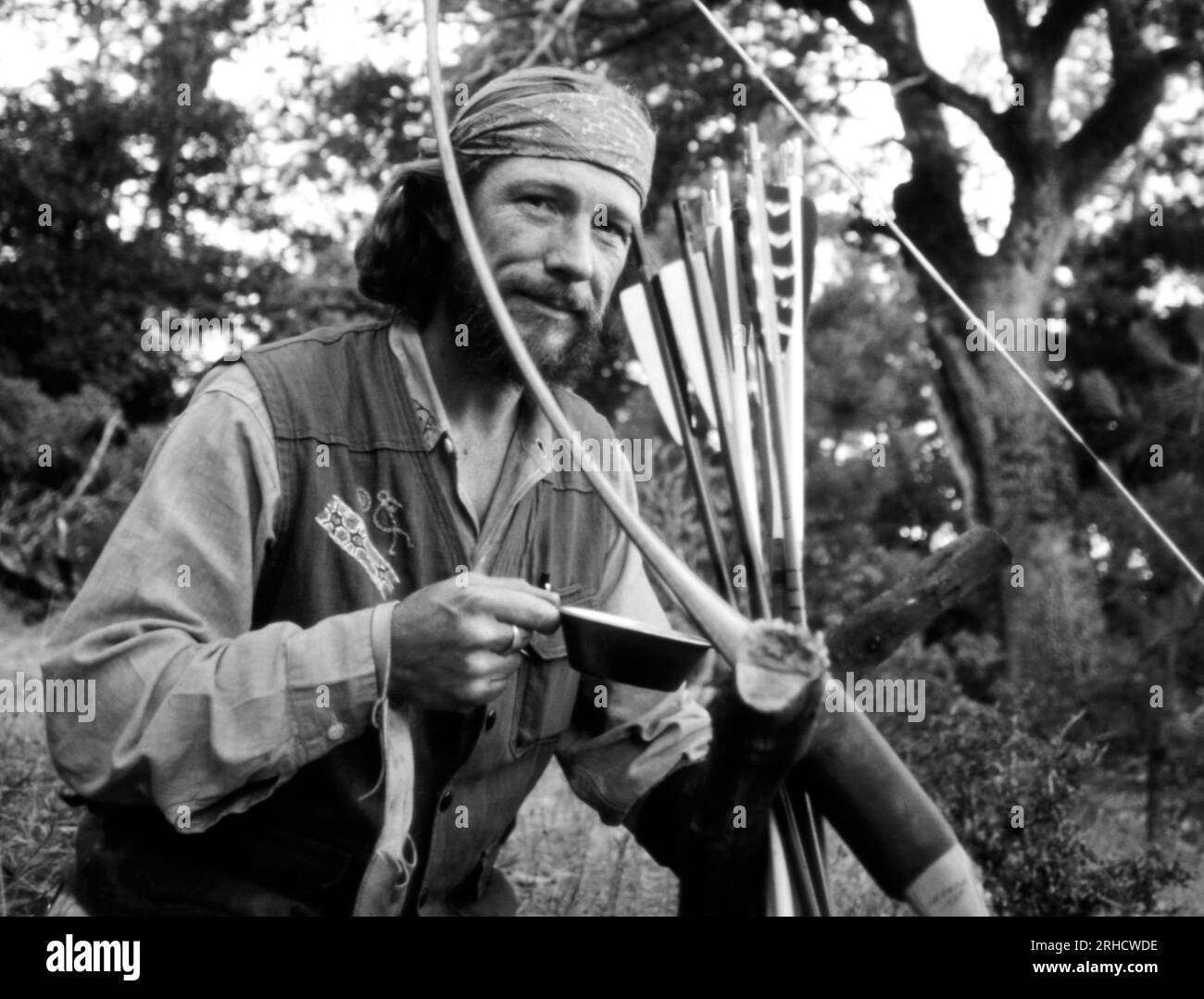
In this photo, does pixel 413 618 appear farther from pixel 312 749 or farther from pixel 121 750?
pixel 121 750

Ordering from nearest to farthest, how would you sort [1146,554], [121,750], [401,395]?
[121,750] → [401,395] → [1146,554]

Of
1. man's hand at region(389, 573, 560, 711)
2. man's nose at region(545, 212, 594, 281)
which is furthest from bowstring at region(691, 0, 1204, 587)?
man's hand at region(389, 573, 560, 711)


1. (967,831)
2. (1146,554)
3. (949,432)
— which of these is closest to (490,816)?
(967,831)

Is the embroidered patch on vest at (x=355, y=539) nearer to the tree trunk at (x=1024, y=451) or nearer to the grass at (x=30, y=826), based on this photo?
the grass at (x=30, y=826)

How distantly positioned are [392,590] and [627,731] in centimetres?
39

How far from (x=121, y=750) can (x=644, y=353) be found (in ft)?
2.35

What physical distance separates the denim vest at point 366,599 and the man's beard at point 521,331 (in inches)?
4.4

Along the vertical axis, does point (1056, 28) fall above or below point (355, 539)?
above

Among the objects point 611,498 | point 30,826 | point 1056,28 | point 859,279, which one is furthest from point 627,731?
point 859,279

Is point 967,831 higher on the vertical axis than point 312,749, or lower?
lower

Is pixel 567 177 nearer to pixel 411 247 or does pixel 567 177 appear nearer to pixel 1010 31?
pixel 411 247

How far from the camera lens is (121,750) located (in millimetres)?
1544

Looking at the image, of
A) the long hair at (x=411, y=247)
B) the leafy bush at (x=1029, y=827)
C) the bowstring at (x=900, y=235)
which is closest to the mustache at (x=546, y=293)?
the long hair at (x=411, y=247)

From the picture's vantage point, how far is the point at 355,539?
1.79 metres
